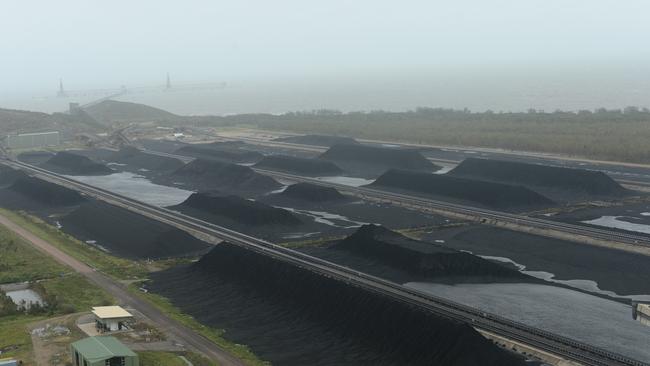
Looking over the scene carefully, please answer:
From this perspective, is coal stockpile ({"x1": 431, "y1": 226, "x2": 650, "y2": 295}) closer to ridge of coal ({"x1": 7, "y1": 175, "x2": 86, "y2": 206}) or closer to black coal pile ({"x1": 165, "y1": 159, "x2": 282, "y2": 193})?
black coal pile ({"x1": 165, "y1": 159, "x2": 282, "y2": 193})

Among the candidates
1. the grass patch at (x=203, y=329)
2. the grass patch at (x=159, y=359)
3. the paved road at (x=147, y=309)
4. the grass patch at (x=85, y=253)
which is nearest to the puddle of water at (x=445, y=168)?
the grass patch at (x=85, y=253)

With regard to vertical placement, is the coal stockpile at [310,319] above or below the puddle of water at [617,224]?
below

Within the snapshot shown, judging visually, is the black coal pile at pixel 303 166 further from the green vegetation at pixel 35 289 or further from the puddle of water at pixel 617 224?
the green vegetation at pixel 35 289

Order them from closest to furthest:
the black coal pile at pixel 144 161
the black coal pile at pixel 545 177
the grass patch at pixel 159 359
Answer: the grass patch at pixel 159 359 < the black coal pile at pixel 545 177 < the black coal pile at pixel 144 161

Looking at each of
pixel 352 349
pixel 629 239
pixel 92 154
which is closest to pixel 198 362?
pixel 352 349

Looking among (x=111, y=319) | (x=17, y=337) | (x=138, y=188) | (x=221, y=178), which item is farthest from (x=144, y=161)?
(x=111, y=319)

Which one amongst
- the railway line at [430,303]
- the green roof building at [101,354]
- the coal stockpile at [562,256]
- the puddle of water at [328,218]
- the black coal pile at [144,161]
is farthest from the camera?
the black coal pile at [144,161]
